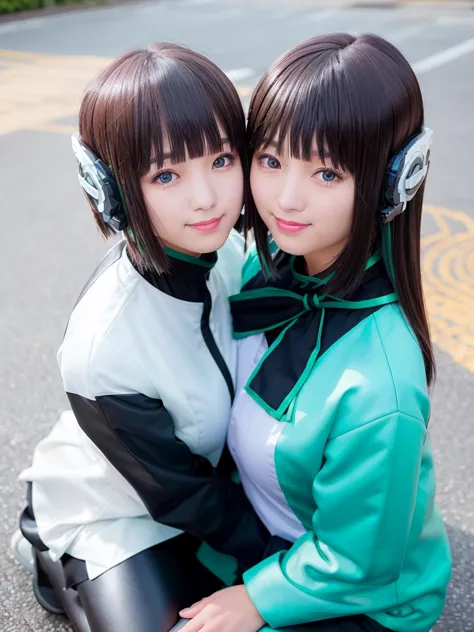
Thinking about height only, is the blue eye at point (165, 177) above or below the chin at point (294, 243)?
above

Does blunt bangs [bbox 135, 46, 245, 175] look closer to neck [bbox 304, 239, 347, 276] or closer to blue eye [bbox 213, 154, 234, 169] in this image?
blue eye [bbox 213, 154, 234, 169]

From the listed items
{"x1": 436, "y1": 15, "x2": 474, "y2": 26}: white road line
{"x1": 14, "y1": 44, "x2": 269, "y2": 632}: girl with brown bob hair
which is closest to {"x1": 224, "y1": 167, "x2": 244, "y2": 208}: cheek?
{"x1": 14, "y1": 44, "x2": 269, "y2": 632}: girl with brown bob hair

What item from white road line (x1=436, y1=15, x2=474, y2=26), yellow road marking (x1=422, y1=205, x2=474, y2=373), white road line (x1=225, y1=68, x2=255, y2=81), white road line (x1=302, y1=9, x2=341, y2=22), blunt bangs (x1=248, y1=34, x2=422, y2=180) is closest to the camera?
blunt bangs (x1=248, y1=34, x2=422, y2=180)

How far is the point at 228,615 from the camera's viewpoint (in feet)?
5.44

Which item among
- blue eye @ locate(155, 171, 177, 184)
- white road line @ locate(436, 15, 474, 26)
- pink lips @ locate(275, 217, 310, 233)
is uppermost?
blue eye @ locate(155, 171, 177, 184)

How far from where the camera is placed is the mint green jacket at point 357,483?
4.99 feet

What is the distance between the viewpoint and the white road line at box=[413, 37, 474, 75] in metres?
8.44

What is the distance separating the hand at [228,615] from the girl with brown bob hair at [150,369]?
11 cm

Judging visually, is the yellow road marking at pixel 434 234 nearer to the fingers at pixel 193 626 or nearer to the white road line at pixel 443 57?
the fingers at pixel 193 626

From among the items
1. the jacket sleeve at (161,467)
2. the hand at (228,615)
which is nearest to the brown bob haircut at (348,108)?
the jacket sleeve at (161,467)

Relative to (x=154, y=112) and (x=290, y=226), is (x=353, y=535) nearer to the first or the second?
(x=290, y=226)

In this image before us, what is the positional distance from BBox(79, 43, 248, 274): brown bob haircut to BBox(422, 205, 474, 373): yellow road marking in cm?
198

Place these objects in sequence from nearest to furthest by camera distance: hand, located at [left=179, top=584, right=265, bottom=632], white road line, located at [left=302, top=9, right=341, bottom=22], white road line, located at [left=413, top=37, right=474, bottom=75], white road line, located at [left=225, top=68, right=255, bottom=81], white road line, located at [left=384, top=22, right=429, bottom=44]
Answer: hand, located at [left=179, top=584, right=265, bottom=632] < white road line, located at [left=225, top=68, right=255, bottom=81] < white road line, located at [left=413, top=37, right=474, bottom=75] < white road line, located at [left=384, top=22, right=429, bottom=44] < white road line, located at [left=302, top=9, right=341, bottom=22]

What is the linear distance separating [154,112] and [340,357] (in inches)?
24.4
